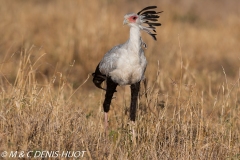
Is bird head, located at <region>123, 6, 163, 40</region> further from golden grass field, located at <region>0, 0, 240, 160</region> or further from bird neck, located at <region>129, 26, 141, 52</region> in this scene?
golden grass field, located at <region>0, 0, 240, 160</region>

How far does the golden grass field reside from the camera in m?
4.02

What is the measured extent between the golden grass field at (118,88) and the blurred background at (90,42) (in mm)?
24

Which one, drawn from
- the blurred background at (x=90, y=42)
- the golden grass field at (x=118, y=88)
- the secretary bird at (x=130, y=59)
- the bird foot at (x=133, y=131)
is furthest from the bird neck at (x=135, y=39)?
the blurred background at (x=90, y=42)

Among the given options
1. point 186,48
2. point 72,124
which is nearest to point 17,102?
point 72,124

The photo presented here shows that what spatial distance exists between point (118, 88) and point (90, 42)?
1.81 meters

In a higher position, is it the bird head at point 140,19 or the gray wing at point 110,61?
the bird head at point 140,19

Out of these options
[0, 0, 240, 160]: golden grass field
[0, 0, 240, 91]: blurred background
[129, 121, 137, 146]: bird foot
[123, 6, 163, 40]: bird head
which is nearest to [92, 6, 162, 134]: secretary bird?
[123, 6, 163, 40]: bird head

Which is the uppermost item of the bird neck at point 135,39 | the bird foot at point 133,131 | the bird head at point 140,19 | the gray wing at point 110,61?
the bird head at point 140,19

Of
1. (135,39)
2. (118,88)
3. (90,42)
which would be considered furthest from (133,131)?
(90,42)

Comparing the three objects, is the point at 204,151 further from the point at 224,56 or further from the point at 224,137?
the point at 224,56

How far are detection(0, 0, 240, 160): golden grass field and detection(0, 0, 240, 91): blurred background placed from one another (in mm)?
24

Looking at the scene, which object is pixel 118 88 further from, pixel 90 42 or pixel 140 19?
pixel 140 19

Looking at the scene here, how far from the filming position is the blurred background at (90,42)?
8.37 metres

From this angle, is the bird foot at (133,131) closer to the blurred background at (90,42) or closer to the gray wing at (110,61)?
the gray wing at (110,61)
